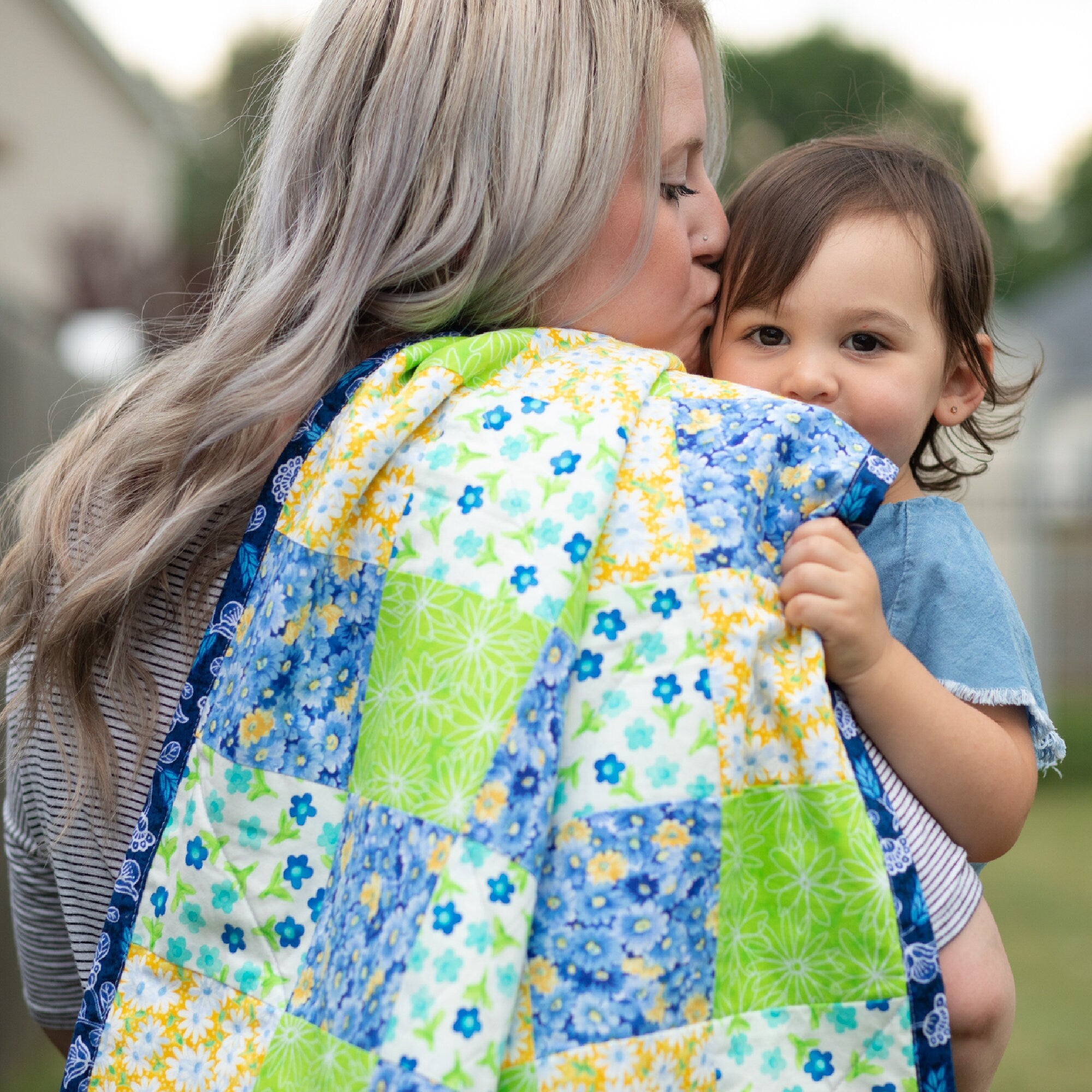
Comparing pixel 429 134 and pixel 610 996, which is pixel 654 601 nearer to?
pixel 610 996

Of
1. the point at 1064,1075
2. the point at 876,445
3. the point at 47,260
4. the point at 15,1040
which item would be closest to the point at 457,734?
the point at 876,445

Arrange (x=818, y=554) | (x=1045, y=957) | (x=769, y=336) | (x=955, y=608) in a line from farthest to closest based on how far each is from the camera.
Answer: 1. (x=1045, y=957)
2. (x=769, y=336)
3. (x=955, y=608)
4. (x=818, y=554)

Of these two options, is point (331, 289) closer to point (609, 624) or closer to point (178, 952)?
point (609, 624)

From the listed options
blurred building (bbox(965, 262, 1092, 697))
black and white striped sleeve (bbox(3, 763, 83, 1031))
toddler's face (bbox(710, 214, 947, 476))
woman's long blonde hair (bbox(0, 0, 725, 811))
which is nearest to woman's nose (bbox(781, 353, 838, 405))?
toddler's face (bbox(710, 214, 947, 476))

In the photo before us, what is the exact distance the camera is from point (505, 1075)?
3.79 feet

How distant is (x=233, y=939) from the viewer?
132cm

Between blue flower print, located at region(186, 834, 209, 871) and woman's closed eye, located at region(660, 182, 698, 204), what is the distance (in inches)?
40.1

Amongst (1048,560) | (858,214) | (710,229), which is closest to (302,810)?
(710,229)

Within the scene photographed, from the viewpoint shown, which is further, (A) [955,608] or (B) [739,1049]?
(A) [955,608]

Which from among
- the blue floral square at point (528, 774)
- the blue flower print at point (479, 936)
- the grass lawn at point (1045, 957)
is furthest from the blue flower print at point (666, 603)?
the grass lawn at point (1045, 957)

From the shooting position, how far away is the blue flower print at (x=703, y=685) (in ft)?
4.01

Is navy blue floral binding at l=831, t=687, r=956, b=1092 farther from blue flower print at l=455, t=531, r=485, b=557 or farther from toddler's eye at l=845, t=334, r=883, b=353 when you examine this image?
toddler's eye at l=845, t=334, r=883, b=353

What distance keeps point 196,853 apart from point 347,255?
29.5 inches

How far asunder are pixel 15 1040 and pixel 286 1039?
3.73 m
